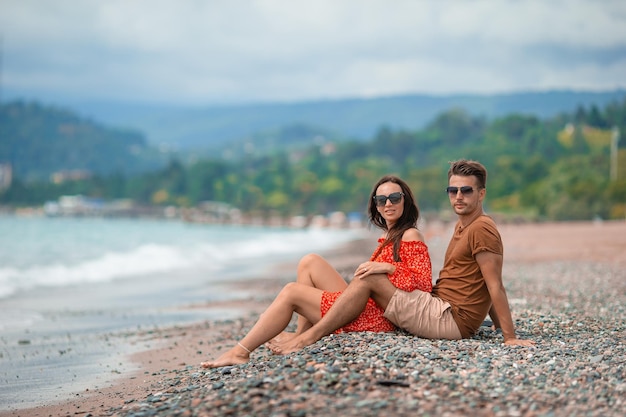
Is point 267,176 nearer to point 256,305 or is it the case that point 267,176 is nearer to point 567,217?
point 567,217

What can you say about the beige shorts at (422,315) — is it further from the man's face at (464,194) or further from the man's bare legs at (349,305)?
the man's face at (464,194)

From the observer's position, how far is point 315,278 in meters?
6.59

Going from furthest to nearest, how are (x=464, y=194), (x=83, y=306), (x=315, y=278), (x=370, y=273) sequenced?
(x=83, y=306), (x=315, y=278), (x=464, y=194), (x=370, y=273)

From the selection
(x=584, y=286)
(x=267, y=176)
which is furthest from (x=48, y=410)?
(x=267, y=176)

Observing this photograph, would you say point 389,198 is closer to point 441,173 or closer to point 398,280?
point 398,280

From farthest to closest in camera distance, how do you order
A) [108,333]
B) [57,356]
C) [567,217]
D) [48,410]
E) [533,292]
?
[567,217] → [533,292] → [108,333] → [57,356] → [48,410]

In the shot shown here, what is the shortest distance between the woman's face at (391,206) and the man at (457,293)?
1.51ft

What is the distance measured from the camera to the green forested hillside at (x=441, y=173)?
282 feet

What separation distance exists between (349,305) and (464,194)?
4.52 ft

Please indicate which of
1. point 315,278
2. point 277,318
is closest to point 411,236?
point 315,278

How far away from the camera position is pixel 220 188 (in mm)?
Result: 184000

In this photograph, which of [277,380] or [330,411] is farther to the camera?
[277,380]

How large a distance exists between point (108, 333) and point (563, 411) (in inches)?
268

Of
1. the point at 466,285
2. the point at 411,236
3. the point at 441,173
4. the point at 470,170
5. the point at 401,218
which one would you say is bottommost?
the point at 466,285
